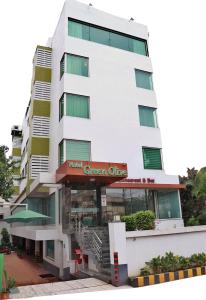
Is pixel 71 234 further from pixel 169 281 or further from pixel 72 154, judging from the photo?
pixel 169 281

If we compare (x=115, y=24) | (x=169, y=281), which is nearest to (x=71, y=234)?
(x=169, y=281)

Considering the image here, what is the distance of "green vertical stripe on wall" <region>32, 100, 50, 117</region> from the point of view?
24.9 metres

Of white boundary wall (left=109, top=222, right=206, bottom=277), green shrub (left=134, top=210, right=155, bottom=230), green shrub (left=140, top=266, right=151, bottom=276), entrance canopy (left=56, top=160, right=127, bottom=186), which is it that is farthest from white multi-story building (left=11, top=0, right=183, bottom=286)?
green shrub (left=140, top=266, right=151, bottom=276)

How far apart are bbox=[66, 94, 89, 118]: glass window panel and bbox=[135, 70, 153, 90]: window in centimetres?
603

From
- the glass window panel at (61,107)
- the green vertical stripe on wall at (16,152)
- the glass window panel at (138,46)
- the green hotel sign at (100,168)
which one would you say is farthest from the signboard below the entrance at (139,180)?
the green vertical stripe on wall at (16,152)

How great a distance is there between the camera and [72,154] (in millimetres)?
20188

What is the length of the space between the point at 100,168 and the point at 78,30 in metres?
13.5

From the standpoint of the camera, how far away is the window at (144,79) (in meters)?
25.5

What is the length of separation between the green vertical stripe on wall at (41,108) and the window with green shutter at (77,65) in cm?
462

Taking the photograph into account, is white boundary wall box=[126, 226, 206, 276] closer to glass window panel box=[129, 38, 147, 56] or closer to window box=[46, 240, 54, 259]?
window box=[46, 240, 54, 259]

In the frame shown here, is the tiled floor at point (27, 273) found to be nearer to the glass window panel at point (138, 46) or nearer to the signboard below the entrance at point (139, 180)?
the signboard below the entrance at point (139, 180)

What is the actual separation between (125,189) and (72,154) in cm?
475

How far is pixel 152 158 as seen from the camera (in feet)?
76.8

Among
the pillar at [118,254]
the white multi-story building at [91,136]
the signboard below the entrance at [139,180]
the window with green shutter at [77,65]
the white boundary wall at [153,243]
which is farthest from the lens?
the window with green shutter at [77,65]
